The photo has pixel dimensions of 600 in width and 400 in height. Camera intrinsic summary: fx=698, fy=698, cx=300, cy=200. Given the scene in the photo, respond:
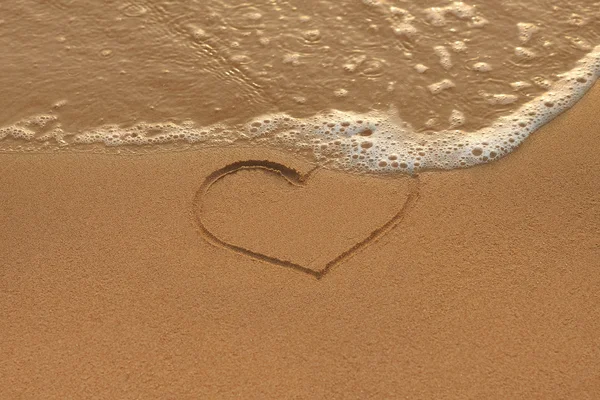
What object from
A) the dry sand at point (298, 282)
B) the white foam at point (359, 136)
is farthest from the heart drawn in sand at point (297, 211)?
the white foam at point (359, 136)

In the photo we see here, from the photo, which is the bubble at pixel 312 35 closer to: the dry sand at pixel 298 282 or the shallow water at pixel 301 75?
the shallow water at pixel 301 75

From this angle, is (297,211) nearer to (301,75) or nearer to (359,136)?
(359,136)

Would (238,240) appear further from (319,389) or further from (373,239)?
(319,389)

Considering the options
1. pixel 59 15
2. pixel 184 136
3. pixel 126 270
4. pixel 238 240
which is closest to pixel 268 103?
pixel 184 136

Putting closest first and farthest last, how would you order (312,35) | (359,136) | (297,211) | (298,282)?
(298,282) < (297,211) < (359,136) < (312,35)

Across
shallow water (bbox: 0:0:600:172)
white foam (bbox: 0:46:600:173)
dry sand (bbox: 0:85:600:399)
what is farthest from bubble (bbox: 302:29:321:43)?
dry sand (bbox: 0:85:600:399)

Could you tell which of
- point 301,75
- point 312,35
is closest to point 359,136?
point 301,75
